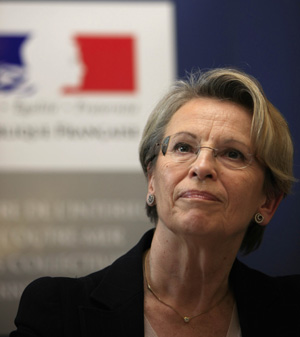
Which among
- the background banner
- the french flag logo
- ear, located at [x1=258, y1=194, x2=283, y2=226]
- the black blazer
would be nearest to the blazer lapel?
the black blazer

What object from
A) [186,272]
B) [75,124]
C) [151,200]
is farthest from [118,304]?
[75,124]

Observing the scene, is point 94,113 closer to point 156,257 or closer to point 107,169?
point 107,169

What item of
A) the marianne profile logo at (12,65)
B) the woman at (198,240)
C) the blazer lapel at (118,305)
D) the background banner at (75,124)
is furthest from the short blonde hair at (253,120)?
the marianne profile logo at (12,65)

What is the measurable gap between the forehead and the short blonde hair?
0.03 m

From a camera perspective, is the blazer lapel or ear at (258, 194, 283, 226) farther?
ear at (258, 194, 283, 226)

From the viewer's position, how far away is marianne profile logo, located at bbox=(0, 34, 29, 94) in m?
2.71

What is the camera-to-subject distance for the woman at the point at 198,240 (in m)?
1.76

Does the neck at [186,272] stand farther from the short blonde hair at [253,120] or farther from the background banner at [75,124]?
the background banner at [75,124]

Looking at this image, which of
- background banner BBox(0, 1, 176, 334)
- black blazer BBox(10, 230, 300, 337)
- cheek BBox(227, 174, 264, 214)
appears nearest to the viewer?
black blazer BBox(10, 230, 300, 337)

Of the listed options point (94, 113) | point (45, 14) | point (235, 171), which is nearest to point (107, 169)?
point (94, 113)

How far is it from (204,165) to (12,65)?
1.37 metres

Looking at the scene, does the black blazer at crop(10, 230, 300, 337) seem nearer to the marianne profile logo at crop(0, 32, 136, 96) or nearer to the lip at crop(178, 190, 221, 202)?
the lip at crop(178, 190, 221, 202)

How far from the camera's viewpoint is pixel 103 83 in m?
2.80

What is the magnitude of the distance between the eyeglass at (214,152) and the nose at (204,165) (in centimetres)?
1
